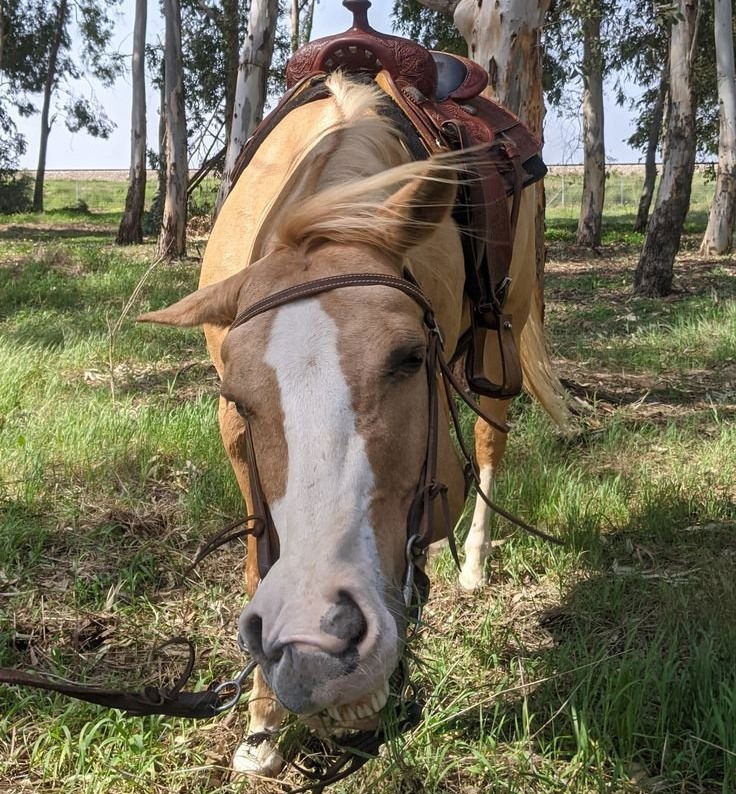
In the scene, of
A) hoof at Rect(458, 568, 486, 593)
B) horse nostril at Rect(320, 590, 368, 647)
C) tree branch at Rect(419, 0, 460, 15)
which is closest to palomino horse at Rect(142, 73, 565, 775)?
horse nostril at Rect(320, 590, 368, 647)

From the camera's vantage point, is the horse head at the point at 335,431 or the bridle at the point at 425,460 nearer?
the horse head at the point at 335,431

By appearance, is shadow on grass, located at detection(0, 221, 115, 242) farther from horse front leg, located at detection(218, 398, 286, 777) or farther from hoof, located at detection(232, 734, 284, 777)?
hoof, located at detection(232, 734, 284, 777)

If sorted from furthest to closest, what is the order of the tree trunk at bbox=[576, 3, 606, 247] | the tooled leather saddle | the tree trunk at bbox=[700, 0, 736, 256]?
the tree trunk at bbox=[576, 3, 606, 247] < the tree trunk at bbox=[700, 0, 736, 256] < the tooled leather saddle

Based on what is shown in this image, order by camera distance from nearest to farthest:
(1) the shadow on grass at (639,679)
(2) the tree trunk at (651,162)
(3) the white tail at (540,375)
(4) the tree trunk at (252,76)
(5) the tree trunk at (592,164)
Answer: (1) the shadow on grass at (639,679)
(3) the white tail at (540,375)
(4) the tree trunk at (252,76)
(5) the tree trunk at (592,164)
(2) the tree trunk at (651,162)

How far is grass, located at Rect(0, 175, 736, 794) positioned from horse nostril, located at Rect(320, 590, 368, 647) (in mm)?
879

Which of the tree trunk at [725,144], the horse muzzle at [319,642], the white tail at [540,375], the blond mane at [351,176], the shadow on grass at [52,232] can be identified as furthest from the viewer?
the shadow on grass at [52,232]

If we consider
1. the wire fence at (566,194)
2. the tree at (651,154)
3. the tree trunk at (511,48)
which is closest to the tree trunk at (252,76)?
the tree trunk at (511,48)

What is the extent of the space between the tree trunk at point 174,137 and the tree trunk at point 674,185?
8.32m

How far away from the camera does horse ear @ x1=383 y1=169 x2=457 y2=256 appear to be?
72.9 inches

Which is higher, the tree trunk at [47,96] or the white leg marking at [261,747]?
the tree trunk at [47,96]

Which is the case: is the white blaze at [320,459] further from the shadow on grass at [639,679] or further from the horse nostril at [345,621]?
the shadow on grass at [639,679]

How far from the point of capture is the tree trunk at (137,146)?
57.9 ft

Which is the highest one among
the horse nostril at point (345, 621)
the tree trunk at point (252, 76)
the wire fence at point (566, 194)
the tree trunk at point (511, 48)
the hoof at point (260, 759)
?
the wire fence at point (566, 194)

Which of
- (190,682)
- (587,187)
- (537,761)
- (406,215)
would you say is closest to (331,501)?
(406,215)
